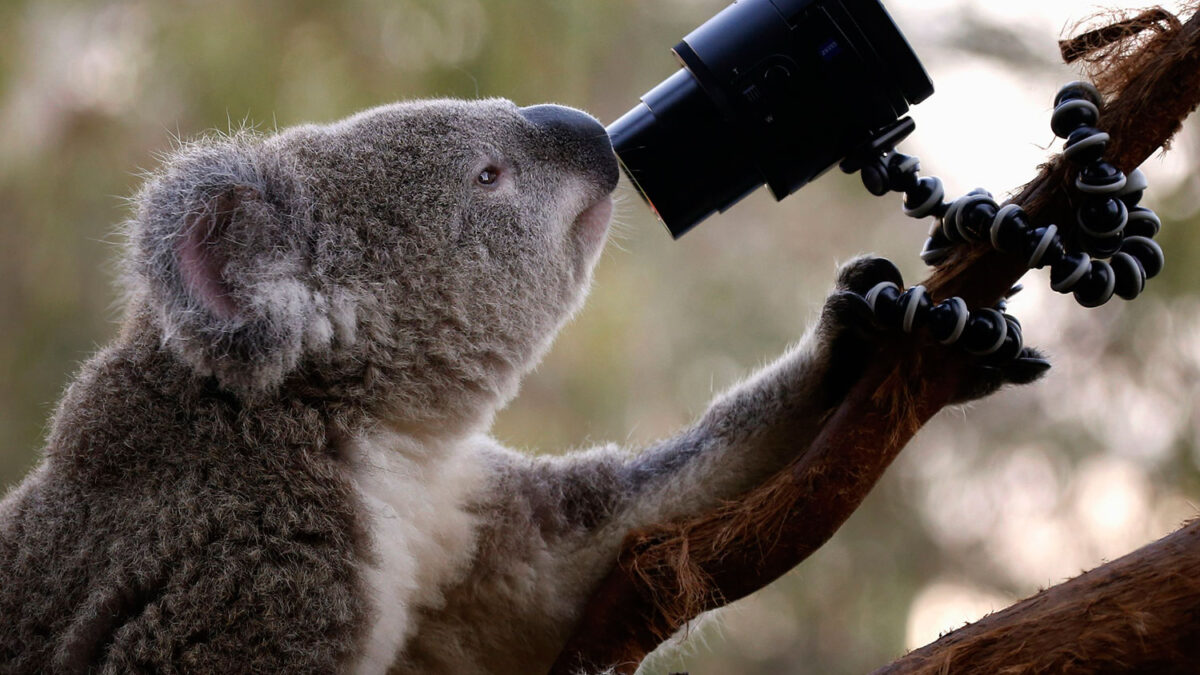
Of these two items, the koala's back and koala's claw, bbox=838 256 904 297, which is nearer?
the koala's back

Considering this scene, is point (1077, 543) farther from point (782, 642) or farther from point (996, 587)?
point (782, 642)

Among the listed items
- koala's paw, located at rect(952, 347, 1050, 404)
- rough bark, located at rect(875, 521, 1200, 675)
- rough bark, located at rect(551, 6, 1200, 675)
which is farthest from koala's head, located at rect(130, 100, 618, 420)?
rough bark, located at rect(875, 521, 1200, 675)

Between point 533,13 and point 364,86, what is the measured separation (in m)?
0.79

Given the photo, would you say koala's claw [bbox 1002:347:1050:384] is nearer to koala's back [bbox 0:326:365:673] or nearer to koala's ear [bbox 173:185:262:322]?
koala's back [bbox 0:326:365:673]

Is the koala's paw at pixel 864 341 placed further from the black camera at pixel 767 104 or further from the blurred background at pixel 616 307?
the blurred background at pixel 616 307

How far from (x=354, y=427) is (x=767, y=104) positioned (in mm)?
793

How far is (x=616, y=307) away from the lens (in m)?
4.41

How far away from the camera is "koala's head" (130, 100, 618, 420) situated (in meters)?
1.49

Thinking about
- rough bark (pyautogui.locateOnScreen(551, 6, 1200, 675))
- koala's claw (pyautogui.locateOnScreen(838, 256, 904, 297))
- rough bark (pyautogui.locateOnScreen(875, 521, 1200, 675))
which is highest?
koala's claw (pyautogui.locateOnScreen(838, 256, 904, 297))

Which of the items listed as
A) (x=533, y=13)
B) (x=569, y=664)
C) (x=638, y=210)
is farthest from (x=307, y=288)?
(x=638, y=210)

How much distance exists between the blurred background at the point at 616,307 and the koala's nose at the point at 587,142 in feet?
6.18

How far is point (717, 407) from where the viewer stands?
1.90 metres

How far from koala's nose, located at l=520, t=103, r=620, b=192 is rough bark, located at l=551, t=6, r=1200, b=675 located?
2.06ft

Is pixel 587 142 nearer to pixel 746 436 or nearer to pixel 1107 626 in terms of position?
pixel 746 436
